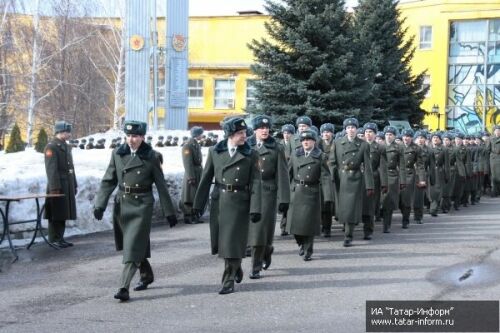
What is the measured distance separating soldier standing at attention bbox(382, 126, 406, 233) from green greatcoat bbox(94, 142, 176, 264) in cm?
691

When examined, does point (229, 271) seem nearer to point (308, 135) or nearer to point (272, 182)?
point (272, 182)

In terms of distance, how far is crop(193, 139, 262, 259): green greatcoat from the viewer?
808cm

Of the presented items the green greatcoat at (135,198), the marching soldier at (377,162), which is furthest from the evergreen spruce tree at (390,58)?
the green greatcoat at (135,198)

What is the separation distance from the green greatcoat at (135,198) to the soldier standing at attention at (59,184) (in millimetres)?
3634

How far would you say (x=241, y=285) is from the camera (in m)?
8.58

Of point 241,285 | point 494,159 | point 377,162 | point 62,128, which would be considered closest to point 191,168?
point 62,128

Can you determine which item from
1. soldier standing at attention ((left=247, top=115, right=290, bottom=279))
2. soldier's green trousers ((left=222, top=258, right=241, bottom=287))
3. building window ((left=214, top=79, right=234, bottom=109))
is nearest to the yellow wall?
building window ((left=214, top=79, right=234, bottom=109))

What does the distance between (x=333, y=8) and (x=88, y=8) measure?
26721 millimetres

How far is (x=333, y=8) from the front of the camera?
21.0 metres

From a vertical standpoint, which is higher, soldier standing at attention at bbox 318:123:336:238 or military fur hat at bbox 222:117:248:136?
military fur hat at bbox 222:117:248:136

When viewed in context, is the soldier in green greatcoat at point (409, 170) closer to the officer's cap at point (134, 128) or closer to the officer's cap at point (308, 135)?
the officer's cap at point (308, 135)

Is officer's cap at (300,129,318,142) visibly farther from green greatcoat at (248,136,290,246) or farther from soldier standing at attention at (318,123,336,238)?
soldier standing at attention at (318,123,336,238)

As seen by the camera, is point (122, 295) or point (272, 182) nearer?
point (122, 295)

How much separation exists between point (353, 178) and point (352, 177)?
2 cm
